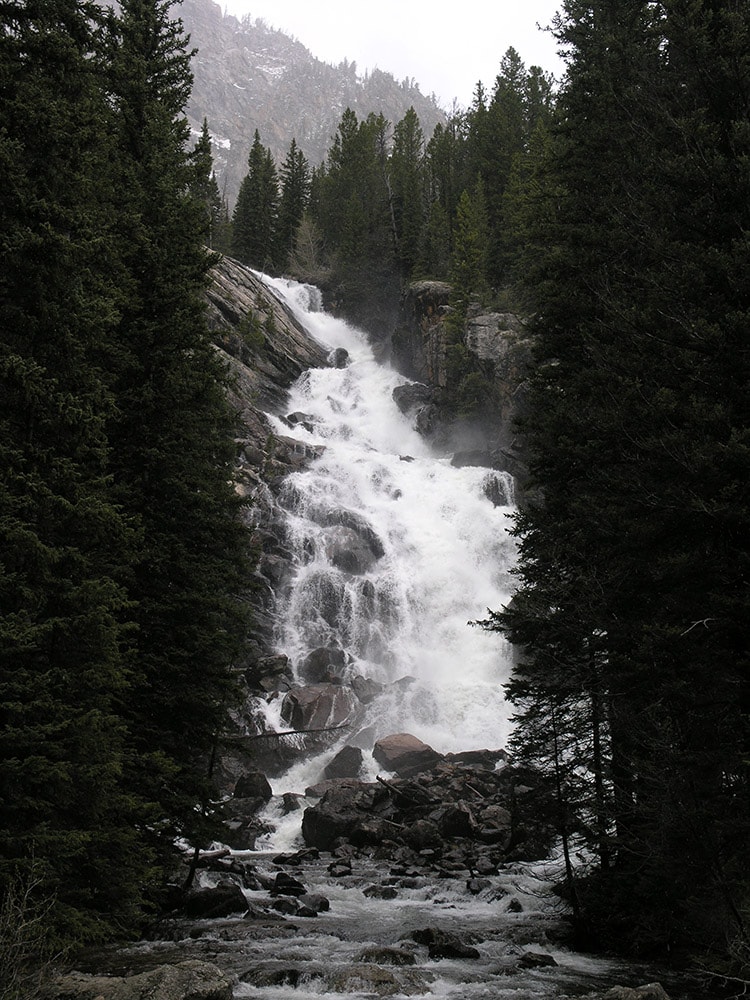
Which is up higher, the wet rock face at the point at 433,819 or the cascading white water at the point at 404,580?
the cascading white water at the point at 404,580

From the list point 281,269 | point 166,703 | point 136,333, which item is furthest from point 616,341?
point 281,269

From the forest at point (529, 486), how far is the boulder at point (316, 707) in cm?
1476

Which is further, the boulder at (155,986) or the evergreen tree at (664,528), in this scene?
the evergreen tree at (664,528)

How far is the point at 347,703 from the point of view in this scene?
96.5ft

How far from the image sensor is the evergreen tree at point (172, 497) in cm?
1248

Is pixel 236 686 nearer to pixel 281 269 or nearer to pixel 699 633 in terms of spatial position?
pixel 699 633

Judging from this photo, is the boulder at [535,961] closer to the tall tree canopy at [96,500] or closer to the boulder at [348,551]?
the tall tree canopy at [96,500]

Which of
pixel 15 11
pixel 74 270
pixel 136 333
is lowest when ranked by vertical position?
pixel 74 270

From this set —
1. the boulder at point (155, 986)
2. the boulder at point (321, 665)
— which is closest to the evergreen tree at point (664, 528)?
the boulder at point (155, 986)

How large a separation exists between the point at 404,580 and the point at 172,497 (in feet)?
78.7

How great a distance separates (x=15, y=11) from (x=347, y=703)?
2431 centimetres

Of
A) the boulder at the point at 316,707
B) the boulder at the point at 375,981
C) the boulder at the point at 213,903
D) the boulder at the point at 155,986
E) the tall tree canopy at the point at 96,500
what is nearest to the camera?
the boulder at the point at 155,986

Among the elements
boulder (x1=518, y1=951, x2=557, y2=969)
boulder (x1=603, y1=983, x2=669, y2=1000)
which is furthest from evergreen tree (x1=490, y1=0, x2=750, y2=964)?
boulder (x1=603, y1=983, x2=669, y2=1000)

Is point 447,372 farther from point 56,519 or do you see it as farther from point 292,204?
point 56,519
